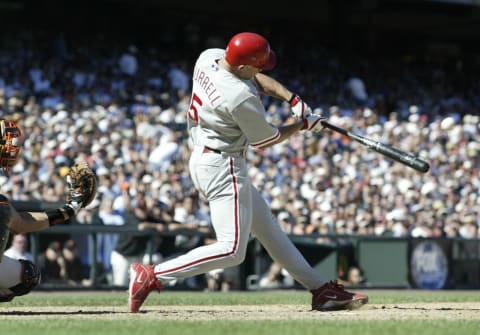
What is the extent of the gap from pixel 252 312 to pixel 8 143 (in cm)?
212

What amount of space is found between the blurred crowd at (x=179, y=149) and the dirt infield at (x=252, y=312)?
494 centimetres

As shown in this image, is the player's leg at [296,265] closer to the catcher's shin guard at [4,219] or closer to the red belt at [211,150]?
the red belt at [211,150]

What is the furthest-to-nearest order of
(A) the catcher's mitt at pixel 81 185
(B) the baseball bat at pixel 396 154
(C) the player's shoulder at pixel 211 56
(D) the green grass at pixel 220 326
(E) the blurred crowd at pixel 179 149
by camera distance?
(E) the blurred crowd at pixel 179 149 < (B) the baseball bat at pixel 396 154 < (A) the catcher's mitt at pixel 81 185 < (C) the player's shoulder at pixel 211 56 < (D) the green grass at pixel 220 326

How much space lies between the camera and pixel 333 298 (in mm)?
7133

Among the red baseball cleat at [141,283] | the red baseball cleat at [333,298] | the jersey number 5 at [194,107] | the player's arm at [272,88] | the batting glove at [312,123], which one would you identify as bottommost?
the red baseball cleat at [333,298]

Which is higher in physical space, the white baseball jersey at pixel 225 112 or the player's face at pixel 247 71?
the player's face at pixel 247 71

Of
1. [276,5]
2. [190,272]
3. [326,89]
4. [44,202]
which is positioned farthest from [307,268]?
[276,5]

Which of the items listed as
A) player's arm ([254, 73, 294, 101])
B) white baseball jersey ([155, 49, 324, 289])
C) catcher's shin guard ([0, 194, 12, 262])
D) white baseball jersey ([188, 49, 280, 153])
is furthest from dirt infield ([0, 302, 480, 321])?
player's arm ([254, 73, 294, 101])

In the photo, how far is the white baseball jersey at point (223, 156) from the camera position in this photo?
6.53 metres

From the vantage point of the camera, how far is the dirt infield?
21.6 ft

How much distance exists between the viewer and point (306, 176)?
54.9 ft

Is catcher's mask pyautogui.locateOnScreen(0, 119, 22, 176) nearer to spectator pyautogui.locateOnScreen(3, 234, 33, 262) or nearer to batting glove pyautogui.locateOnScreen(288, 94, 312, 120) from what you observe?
batting glove pyautogui.locateOnScreen(288, 94, 312, 120)

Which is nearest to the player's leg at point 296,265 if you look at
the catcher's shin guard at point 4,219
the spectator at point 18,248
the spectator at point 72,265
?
the catcher's shin guard at point 4,219

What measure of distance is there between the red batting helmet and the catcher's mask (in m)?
1.54
